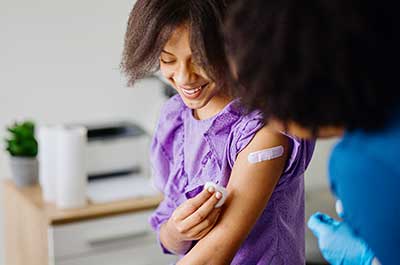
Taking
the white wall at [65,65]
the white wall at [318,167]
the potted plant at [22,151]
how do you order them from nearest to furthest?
the potted plant at [22,151] → the white wall at [65,65] → the white wall at [318,167]

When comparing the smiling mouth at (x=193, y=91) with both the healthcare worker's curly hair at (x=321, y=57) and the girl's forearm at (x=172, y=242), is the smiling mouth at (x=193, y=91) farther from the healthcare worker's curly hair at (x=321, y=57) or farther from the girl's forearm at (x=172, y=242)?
the healthcare worker's curly hair at (x=321, y=57)

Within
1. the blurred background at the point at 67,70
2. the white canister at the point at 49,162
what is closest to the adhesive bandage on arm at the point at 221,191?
the white canister at the point at 49,162

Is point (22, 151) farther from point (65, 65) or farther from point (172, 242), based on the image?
point (172, 242)

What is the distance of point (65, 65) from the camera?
8.59ft

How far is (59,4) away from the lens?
2562mm

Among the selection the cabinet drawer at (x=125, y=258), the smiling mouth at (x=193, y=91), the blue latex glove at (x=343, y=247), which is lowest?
the cabinet drawer at (x=125, y=258)

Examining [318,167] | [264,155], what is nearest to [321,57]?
[264,155]

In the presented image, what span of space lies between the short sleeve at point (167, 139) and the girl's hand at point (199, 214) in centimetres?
23

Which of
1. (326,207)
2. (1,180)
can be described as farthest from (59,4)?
(326,207)

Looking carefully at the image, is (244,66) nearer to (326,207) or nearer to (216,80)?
(216,80)

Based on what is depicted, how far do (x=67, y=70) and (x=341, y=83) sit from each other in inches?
76.1

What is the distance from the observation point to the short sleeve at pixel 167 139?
1434mm

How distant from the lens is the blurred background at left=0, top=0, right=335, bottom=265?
8.31ft

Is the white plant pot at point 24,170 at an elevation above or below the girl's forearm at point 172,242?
below
